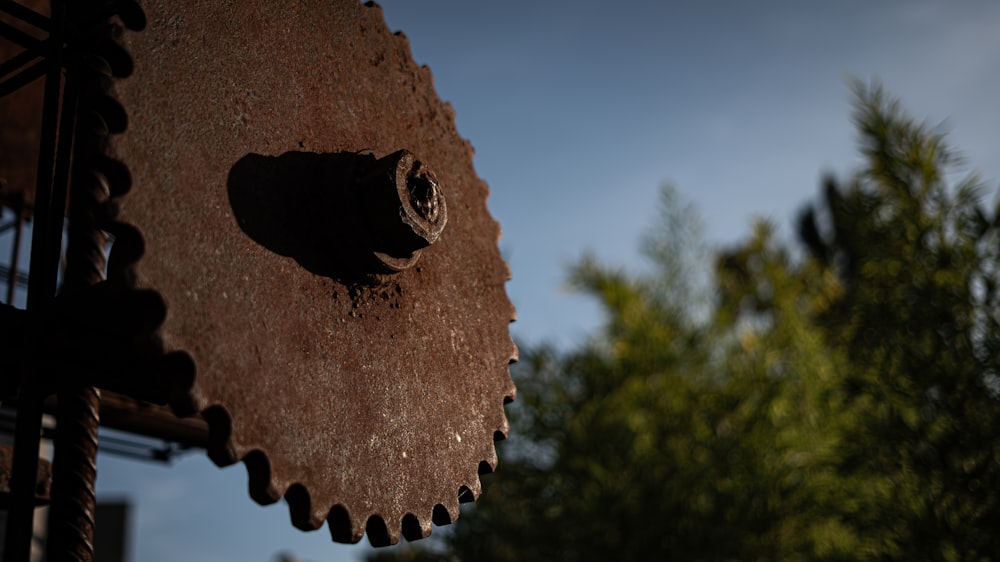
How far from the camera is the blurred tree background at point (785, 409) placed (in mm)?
5566

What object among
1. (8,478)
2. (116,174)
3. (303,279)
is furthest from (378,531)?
(8,478)

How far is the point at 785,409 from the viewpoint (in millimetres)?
9578

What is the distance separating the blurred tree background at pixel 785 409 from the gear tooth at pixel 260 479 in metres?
4.83

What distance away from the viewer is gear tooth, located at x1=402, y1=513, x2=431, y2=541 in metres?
1.73

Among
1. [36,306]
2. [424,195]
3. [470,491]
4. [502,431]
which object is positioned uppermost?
[424,195]

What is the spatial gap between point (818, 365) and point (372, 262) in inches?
356

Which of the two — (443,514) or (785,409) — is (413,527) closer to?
(443,514)

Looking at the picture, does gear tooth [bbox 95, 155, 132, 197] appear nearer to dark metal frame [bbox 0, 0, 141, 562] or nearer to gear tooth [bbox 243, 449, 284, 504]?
dark metal frame [bbox 0, 0, 141, 562]

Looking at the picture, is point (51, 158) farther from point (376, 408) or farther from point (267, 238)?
point (376, 408)

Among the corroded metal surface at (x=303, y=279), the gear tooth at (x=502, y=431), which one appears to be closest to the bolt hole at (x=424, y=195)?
the corroded metal surface at (x=303, y=279)

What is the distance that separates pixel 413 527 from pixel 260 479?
1.36 feet

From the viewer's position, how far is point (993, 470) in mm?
5176

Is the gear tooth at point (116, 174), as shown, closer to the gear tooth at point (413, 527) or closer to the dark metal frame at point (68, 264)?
the dark metal frame at point (68, 264)

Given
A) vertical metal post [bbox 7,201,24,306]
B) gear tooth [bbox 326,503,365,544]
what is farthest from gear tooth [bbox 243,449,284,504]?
vertical metal post [bbox 7,201,24,306]
